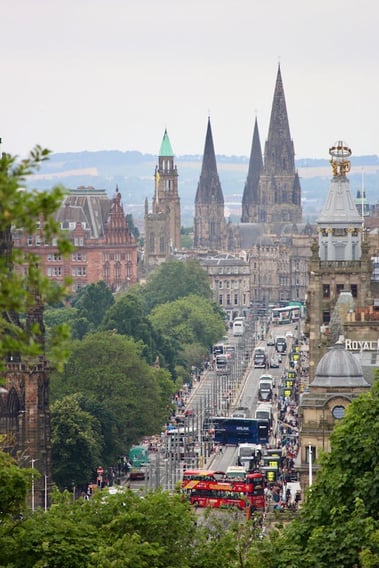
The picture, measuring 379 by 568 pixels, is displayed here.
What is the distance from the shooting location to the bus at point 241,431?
15112 centimetres

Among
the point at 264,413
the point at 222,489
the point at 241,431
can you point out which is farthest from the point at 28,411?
the point at 264,413

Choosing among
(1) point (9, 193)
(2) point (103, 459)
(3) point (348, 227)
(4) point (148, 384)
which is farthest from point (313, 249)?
(1) point (9, 193)

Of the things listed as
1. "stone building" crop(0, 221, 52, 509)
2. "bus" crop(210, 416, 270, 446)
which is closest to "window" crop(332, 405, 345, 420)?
"stone building" crop(0, 221, 52, 509)

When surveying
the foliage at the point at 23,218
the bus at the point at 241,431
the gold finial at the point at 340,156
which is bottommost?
the bus at the point at 241,431

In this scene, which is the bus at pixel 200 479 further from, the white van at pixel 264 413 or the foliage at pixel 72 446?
the white van at pixel 264 413

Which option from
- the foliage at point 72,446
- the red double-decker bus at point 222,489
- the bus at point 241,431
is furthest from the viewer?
the bus at point 241,431

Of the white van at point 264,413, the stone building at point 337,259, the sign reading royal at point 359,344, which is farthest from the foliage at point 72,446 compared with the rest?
the white van at point 264,413

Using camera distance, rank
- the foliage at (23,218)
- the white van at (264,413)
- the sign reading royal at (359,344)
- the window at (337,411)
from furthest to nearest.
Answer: the white van at (264,413) < the sign reading royal at (359,344) < the window at (337,411) < the foliage at (23,218)

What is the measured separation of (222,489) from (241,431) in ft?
128

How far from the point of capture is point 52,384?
146250 millimetres

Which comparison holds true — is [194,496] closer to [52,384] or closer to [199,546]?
[52,384]

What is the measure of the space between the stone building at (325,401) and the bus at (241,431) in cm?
4509

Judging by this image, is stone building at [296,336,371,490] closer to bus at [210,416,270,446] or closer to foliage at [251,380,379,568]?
foliage at [251,380,379,568]

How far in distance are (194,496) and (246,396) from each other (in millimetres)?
81565
